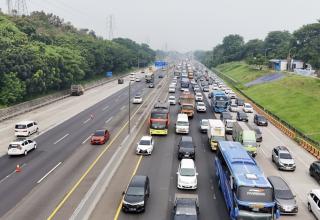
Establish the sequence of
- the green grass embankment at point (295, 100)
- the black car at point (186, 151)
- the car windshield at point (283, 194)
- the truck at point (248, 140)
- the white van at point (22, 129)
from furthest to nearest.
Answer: the green grass embankment at point (295, 100), the white van at point (22, 129), the truck at point (248, 140), the black car at point (186, 151), the car windshield at point (283, 194)

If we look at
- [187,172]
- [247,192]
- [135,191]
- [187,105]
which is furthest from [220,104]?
[247,192]

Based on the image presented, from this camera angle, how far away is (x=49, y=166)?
37.0m

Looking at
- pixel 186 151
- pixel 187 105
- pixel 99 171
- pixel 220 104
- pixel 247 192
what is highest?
pixel 187 105

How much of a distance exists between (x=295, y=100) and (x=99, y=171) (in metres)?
55.7

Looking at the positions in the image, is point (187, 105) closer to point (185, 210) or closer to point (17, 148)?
point (17, 148)

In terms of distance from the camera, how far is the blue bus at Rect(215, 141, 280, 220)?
77.4 ft

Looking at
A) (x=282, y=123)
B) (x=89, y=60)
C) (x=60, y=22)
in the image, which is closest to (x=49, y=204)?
(x=282, y=123)

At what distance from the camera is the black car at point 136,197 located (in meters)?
26.5

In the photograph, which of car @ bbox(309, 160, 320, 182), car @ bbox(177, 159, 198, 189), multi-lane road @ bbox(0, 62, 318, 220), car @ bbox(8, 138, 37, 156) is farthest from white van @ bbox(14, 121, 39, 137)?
car @ bbox(309, 160, 320, 182)

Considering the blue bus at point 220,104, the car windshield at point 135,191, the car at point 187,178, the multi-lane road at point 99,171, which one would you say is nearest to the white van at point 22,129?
the multi-lane road at point 99,171

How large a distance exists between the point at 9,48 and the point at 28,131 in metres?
25.8

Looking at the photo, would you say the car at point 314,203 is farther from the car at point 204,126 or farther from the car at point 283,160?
the car at point 204,126

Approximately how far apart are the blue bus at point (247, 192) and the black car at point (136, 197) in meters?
6.19

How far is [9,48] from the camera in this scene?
68.2 m
